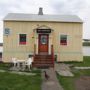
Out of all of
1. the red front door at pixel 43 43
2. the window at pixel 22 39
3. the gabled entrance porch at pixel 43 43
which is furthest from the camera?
the window at pixel 22 39

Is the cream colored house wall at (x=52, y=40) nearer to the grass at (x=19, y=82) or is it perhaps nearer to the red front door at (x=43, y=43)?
the red front door at (x=43, y=43)

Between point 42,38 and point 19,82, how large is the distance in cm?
1197

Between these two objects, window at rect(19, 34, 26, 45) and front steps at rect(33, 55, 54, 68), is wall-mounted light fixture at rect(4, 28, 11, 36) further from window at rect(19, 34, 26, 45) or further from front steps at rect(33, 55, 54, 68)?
front steps at rect(33, 55, 54, 68)

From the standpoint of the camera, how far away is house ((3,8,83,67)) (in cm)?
2964

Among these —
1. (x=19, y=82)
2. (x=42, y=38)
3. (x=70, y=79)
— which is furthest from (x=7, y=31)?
(x=19, y=82)

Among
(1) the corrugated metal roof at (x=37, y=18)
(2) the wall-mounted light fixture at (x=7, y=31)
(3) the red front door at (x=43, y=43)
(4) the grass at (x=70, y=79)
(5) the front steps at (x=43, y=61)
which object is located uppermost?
(1) the corrugated metal roof at (x=37, y=18)

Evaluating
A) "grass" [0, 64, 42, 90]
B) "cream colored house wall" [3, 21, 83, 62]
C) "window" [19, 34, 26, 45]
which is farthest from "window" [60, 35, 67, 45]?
"grass" [0, 64, 42, 90]

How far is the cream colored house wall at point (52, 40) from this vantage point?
2992 cm

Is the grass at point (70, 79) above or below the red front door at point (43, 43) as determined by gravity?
below

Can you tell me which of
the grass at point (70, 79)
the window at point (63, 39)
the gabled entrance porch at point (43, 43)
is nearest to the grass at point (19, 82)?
the grass at point (70, 79)

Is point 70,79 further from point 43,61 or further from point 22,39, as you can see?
point 22,39

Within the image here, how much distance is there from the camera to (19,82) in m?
18.3

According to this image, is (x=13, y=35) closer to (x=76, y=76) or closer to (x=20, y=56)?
(x=20, y=56)

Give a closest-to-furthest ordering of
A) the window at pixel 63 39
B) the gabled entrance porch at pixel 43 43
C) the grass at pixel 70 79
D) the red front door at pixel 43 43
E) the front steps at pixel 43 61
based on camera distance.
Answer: the grass at pixel 70 79, the front steps at pixel 43 61, the gabled entrance porch at pixel 43 43, the red front door at pixel 43 43, the window at pixel 63 39
